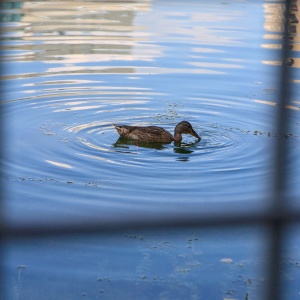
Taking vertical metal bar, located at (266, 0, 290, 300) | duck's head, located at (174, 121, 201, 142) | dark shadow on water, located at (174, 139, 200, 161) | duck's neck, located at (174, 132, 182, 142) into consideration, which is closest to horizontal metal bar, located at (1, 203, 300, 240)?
vertical metal bar, located at (266, 0, 290, 300)

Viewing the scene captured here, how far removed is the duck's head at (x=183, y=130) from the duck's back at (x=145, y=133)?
0.27 ft

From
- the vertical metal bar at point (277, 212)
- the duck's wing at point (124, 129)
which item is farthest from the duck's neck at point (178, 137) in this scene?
the vertical metal bar at point (277, 212)

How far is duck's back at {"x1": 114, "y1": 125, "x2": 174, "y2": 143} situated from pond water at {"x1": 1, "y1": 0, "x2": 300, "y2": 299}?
10 centimetres

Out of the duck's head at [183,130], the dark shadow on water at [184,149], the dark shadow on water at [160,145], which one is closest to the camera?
the dark shadow on water at [184,149]

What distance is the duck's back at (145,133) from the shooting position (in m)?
8.91

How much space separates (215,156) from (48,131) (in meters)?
2.04

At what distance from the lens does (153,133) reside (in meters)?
8.98

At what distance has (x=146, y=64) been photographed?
13.0 m

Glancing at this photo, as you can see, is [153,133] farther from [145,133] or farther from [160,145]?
[160,145]

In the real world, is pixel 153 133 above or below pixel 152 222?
below

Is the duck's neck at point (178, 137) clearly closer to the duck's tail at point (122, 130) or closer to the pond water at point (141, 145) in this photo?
the pond water at point (141, 145)

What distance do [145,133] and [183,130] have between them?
46cm

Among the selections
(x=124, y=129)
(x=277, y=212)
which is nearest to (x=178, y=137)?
(x=124, y=129)

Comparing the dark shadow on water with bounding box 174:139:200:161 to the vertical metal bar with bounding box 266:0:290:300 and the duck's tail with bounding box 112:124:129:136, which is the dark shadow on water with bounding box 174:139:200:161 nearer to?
the duck's tail with bounding box 112:124:129:136
